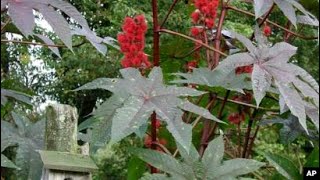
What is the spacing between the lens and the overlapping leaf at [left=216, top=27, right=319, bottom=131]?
726mm

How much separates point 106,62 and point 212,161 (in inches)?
55.9

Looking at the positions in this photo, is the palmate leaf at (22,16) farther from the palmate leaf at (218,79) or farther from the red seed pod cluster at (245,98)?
the red seed pod cluster at (245,98)

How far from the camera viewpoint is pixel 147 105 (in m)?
0.66

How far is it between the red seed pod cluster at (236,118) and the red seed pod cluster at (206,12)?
17cm

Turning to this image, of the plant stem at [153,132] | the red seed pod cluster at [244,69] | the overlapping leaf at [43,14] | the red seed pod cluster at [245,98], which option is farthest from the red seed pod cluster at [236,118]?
the overlapping leaf at [43,14]

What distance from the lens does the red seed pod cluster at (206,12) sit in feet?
3.22

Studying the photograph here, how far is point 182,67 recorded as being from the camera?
1155mm

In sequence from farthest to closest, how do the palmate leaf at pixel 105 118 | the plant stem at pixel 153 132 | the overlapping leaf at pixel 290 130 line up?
the overlapping leaf at pixel 290 130 < the plant stem at pixel 153 132 < the palmate leaf at pixel 105 118

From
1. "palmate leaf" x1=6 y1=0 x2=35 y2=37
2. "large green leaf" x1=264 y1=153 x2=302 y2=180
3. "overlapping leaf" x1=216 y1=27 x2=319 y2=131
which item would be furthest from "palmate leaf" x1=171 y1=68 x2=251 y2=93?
"palmate leaf" x1=6 y1=0 x2=35 y2=37

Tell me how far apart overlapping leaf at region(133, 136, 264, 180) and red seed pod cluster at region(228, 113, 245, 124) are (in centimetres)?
27

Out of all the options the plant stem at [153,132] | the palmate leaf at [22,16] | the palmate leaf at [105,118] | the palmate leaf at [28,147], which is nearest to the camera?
the palmate leaf at [22,16]

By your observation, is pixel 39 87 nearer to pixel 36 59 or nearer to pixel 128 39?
pixel 36 59

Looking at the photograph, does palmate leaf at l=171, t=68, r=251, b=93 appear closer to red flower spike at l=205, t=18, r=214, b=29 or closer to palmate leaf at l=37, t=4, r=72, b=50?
red flower spike at l=205, t=18, r=214, b=29

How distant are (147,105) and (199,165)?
0.17 m
